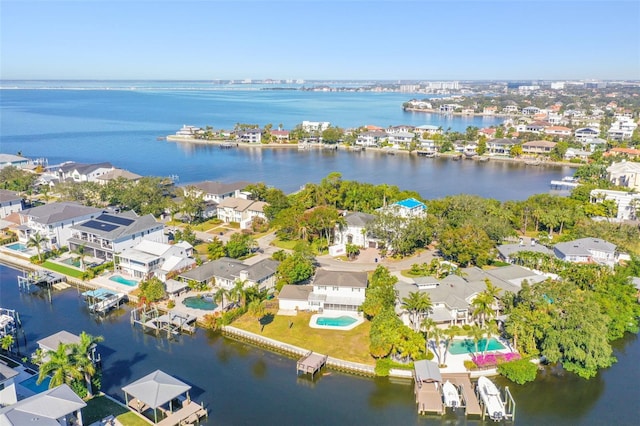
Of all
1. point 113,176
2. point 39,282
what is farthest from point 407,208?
point 113,176

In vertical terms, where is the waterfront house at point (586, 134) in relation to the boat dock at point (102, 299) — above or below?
above

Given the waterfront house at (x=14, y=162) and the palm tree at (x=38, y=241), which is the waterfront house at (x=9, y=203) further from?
the waterfront house at (x=14, y=162)

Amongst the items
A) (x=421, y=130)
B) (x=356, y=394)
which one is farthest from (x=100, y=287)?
(x=421, y=130)

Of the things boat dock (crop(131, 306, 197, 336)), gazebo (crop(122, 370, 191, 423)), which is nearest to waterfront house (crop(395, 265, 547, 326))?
boat dock (crop(131, 306, 197, 336))

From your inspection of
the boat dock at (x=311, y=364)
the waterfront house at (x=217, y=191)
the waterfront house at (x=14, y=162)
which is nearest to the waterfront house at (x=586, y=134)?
the waterfront house at (x=217, y=191)

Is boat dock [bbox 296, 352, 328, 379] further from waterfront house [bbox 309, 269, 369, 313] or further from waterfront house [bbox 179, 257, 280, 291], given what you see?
waterfront house [bbox 179, 257, 280, 291]
